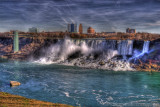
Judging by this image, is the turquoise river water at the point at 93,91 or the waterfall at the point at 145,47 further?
the waterfall at the point at 145,47

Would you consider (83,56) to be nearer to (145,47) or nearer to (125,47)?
(125,47)

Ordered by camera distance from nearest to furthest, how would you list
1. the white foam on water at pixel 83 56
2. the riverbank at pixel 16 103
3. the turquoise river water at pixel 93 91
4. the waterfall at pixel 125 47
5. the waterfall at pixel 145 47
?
the riverbank at pixel 16 103, the turquoise river water at pixel 93 91, the white foam on water at pixel 83 56, the waterfall at pixel 145 47, the waterfall at pixel 125 47

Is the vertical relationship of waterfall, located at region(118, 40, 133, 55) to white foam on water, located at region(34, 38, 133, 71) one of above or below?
above

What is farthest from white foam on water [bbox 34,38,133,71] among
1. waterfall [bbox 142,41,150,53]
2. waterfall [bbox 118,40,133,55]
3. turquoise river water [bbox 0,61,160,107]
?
turquoise river water [bbox 0,61,160,107]

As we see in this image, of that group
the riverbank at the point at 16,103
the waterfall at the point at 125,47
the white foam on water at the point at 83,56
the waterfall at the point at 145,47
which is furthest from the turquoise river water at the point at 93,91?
the waterfall at the point at 125,47

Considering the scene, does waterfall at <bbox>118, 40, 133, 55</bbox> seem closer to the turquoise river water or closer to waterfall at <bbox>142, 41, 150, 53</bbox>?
waterfall at <bbox>142, 41, 150, 53</bbox>

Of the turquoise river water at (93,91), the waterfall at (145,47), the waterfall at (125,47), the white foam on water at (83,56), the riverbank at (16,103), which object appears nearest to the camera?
the riverbank at (16,103)

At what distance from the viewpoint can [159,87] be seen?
1988cm

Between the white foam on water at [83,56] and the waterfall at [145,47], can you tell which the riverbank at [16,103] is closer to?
the white foam on water at [83,56]

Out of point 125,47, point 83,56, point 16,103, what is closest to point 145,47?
point 125,47

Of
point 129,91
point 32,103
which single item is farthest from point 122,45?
point 32,103

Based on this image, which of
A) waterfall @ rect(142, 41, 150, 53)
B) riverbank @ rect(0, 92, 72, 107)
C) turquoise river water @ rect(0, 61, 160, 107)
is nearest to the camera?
riverbank @ rect(0, 92, 72, 107)

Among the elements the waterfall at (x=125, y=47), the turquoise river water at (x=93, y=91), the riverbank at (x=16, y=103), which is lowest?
the turquoise river water at (x=93, y=91)

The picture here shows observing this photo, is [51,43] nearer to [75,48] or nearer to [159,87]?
[75,48]
